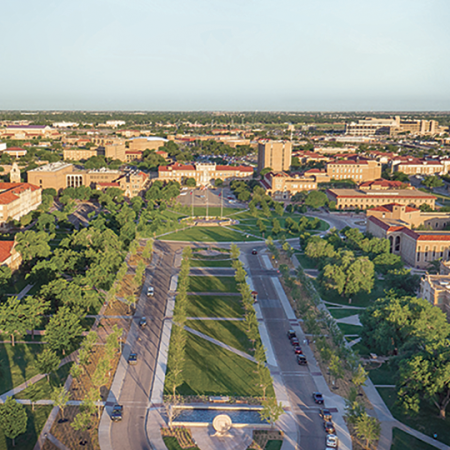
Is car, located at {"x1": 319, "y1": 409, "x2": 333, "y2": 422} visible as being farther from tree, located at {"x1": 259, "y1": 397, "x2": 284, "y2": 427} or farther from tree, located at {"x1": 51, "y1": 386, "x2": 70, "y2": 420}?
tree, located at {"x1": 51, "y1": 386, "x2": 70, "y2": 420}

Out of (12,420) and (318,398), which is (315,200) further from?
(12,420)

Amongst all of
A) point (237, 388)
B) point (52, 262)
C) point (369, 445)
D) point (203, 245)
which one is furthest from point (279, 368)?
point (203, 245)

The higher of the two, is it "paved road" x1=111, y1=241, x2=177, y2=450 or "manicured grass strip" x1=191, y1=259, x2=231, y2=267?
"manicured grass strip" x1=191, y1=259, x2=231, y2=267

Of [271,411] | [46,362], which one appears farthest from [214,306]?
[271,411]

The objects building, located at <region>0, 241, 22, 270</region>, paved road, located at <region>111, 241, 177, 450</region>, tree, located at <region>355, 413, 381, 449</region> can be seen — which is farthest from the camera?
building, located at <region>0, 241, 22, 270</region>

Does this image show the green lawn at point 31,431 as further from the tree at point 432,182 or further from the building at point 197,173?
the tree at point 432,182

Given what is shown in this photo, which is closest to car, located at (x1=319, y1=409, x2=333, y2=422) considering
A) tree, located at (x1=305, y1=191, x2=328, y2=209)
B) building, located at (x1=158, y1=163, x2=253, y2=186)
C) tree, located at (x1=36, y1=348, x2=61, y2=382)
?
tree, located at (x1=36, y1=348, x2=61, y2=382)

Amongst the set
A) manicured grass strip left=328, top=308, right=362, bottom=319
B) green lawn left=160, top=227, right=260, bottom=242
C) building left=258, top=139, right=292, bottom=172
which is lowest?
manicured grass strip left=328, top=308, right=362, bottom=319
